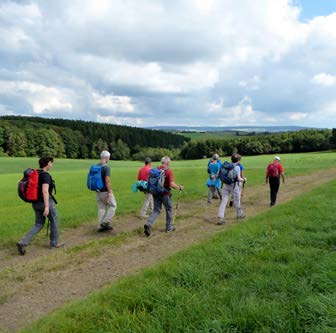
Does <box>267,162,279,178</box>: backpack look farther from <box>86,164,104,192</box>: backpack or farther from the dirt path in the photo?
<box>86,164,104,192</box>: backpack

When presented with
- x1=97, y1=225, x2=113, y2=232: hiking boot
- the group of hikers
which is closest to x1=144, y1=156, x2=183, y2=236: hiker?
the group of hikers

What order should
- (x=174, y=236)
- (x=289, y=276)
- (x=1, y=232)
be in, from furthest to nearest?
(x=1, y=232) → (x=174, y=236) → (x=289, y=276)

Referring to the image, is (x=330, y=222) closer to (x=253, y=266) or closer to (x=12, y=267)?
(x=253, y=266)

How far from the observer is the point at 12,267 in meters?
7.05

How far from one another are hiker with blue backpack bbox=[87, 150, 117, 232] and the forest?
285ft

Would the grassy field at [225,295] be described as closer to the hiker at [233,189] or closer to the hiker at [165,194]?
the hiker at [165,194]

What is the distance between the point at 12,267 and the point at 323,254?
19.5 ft

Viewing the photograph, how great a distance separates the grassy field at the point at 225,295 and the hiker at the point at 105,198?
382 centimetres

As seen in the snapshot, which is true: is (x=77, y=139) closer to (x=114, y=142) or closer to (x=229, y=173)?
(x=114, y=142)

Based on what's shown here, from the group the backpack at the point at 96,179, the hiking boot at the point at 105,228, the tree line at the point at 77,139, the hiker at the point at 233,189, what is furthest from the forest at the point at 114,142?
the backpack at the point at 96,179

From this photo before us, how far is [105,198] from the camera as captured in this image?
32.8ft

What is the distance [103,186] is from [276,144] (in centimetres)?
9786

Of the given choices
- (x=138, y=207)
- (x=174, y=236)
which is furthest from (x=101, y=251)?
(x=138, y=207)

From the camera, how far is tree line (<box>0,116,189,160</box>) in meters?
95.4
